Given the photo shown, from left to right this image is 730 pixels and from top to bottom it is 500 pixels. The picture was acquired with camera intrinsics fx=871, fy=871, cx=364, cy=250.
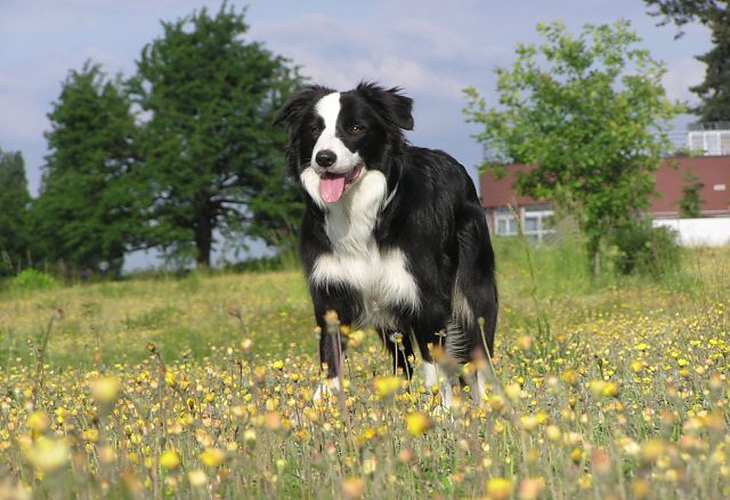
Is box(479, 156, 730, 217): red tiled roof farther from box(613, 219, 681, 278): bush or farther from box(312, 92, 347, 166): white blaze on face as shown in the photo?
box(312, 92, 347, 166): white blaze on face

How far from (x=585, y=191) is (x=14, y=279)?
15.3 m

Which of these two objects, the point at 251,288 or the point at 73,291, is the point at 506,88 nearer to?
the point at 251,288

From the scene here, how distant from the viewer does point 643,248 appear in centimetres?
1534

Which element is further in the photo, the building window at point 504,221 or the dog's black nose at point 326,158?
the building window at point 504,221

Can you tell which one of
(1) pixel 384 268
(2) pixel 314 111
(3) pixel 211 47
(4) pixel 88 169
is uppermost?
(3) pixel 211 47

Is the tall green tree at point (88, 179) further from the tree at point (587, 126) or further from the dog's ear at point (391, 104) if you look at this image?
the dog's ear at point (391, 104)

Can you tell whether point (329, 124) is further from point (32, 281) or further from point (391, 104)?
point (32, 281)

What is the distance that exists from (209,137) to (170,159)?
172 cm

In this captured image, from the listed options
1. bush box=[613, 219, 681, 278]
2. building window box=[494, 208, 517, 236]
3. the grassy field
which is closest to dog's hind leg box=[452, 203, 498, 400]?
the grassy field

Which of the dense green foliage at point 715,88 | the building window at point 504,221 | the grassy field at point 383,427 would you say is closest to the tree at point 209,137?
the building window at point 504,221

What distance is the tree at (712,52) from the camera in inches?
1626

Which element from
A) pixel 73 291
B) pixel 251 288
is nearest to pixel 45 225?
pixel 73 291

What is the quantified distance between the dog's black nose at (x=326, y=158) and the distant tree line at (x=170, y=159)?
2613 cm

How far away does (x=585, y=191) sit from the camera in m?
19.8
